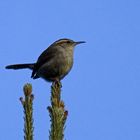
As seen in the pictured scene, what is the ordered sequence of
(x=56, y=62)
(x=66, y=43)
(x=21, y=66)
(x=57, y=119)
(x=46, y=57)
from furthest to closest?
(x=21, y=66), (x=66, y=43), (x=46, y=57), (x=56, y=62), (x=57, y=119)

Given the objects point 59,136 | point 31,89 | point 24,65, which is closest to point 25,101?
point 31,89

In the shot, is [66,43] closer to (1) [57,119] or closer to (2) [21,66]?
(2) [21,66]

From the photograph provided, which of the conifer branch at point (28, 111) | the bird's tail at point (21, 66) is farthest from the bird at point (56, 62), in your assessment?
the conifer branch at point (28, 111)

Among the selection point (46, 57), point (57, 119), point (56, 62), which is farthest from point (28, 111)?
point (46, 57)

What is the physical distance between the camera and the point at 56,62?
8.11 m

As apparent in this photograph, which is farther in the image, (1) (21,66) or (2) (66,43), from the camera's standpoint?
(1) (21,66)

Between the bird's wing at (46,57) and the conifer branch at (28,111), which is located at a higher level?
the bird's wing at (46,57)

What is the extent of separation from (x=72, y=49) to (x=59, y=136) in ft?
22.2

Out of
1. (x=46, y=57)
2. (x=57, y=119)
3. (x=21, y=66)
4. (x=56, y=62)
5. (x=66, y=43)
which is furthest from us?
(x=21, y=66)

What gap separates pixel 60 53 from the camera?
8477 mm

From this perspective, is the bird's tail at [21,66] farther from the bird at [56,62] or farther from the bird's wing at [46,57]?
the bird's wing at [46,57]

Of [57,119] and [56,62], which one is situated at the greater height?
[56,62]

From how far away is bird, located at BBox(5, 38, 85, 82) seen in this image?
793 cm

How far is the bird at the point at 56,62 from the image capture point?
7.93 meters
